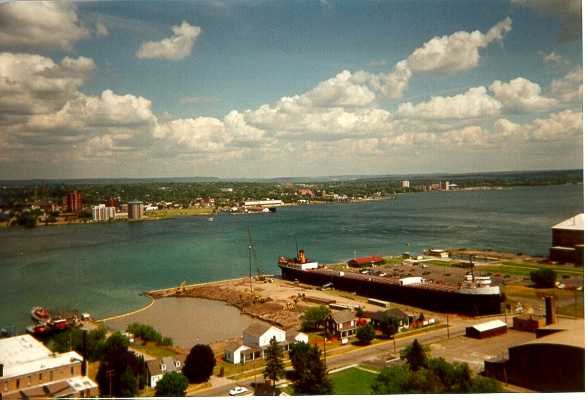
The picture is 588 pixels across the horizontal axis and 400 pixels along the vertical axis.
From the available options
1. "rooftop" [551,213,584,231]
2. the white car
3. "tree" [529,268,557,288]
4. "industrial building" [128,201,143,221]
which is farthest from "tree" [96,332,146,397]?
"industrial building" [128,201,143,221]

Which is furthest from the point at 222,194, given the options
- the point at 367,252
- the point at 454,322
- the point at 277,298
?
the point at 454,322

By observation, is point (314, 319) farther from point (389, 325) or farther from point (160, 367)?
point (160, 367)

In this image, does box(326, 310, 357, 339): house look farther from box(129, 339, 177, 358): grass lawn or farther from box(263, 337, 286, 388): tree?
box(129, 339, 177, 358): grass lawn

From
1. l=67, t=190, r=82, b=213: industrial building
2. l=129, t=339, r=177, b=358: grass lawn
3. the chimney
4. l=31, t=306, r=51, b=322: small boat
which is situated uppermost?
l=67, t=190, r=82, b=213: industrial building

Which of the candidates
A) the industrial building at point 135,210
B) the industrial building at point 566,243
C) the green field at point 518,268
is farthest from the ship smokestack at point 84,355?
the industrial building at point 135,210

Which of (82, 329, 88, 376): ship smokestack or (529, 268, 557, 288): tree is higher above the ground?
(529, 268, 557, 288): tree

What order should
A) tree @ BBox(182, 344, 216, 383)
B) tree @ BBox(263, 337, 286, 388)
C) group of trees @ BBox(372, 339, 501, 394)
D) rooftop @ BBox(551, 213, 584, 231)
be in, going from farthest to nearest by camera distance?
rooftop @ BBox(551, 213, 584, 231) < tree @ BBox(182, 344, 216, 383) < tree @ BBox(263, 337, 286, 388) < group of trees @ BBox(372, 339, 501, 394)

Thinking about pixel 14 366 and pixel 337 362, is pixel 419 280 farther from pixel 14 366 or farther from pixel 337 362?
pixel 14 366
